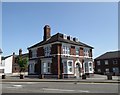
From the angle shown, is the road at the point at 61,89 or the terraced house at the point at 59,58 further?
the terraced house at the point at 59,58

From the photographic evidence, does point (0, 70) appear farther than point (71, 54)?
Yes

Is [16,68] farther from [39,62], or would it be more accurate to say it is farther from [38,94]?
[38,94]

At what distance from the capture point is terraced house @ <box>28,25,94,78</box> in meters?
38.5

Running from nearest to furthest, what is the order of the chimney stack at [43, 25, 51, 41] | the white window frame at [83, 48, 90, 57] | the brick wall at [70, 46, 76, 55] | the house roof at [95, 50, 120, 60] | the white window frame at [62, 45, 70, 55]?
1. the white window frame at [62, 45, 70, 55]
2. the brick wall at [70, 46, 76, 55]
3. the white window frame at [83, 48, 90, 57]
4. the chimney stack at [43, 25, 51, 41]
5. the house roof at [95, 50, 120, 60]

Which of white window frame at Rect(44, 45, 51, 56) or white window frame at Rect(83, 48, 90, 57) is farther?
white window frame at Rect(83, 48, 90, 57)

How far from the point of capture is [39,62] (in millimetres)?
43000

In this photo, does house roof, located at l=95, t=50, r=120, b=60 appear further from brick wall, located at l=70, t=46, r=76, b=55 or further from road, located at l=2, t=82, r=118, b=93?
road, located at l=2, t=82, r=118, b=93

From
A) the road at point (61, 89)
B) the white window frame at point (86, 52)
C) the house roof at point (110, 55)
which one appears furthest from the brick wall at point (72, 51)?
the house roof at point (110, 55)

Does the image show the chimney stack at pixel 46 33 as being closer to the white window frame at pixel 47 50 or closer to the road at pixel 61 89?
the white window frame at pixel 47 50

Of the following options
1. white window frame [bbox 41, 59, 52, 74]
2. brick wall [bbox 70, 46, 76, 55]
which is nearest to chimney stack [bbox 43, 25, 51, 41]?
white window frame [bbox 41, 59, 52, 74]

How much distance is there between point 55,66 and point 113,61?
121ft

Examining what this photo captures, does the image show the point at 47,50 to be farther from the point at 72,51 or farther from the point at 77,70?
the point at 77,70

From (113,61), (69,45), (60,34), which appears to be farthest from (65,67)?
(113,61)

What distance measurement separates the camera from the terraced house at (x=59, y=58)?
38531 mm
